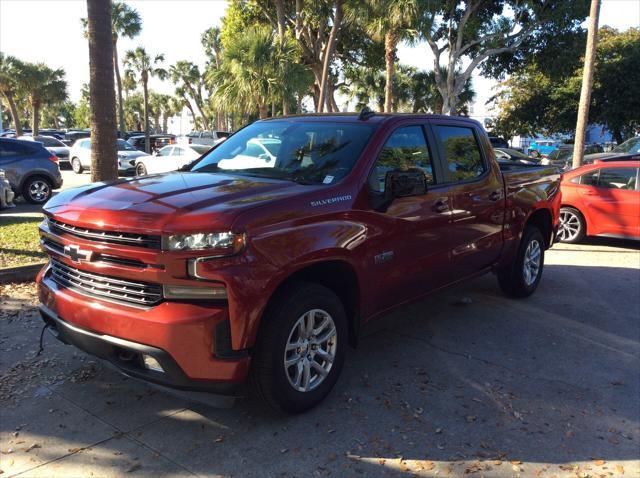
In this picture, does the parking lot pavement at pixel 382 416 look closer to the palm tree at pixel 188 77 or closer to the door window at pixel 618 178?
the door window at pixel 618 178

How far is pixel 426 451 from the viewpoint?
3240 mm

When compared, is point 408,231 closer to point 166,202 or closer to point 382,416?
point 382,416

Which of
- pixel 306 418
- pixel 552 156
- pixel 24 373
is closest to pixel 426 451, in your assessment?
pixel 306 418

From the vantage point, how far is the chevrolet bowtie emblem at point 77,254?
3.17 metres

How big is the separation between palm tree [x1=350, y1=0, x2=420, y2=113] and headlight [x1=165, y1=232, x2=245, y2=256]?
56.9 feet

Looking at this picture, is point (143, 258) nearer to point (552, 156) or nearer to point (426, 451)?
point (426, 451)

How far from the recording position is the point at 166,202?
10.5 ft

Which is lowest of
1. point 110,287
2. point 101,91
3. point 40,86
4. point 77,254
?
point 110,287

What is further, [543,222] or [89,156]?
[89,156]

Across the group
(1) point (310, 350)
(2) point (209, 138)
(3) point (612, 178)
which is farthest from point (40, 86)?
(1) point (310, 350)

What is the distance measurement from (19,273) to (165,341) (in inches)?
160

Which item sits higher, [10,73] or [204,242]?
[10,73]

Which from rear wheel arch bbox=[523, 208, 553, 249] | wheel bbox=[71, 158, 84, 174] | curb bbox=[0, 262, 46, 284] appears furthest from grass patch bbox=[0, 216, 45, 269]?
wheel bbox=[71, 158, 84, 174]

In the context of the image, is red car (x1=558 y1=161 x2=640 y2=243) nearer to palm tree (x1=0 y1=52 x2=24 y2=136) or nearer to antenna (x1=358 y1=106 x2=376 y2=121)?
antenna (x1=358 y1=106 x2=376 y2=121)
